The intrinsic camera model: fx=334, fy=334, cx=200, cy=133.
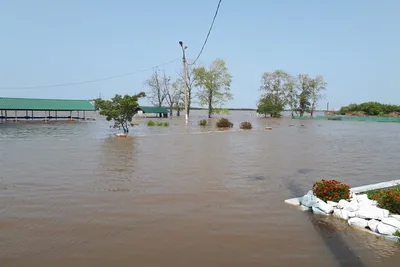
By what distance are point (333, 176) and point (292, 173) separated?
131cm

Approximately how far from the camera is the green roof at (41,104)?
45.5 metres

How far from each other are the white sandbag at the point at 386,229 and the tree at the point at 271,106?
7698 cm

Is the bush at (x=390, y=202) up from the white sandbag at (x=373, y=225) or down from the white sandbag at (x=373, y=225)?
up

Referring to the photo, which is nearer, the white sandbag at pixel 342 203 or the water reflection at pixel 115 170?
the white sandbag at pixel 342 203

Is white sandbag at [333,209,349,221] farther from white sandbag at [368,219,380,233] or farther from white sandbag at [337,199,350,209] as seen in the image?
white sandbag at [368,219,380,233]

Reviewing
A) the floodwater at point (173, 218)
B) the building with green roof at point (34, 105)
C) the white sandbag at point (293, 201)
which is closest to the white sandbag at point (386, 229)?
the floodwater at point (173, 218)

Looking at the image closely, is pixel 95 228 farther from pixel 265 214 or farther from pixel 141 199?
pixel 265 214

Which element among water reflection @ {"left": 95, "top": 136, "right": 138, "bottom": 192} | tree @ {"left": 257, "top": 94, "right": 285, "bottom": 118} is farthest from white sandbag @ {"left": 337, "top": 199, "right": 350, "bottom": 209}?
tree @ {"left": 257, "top": 94, "right": 285, "bottom": 118}

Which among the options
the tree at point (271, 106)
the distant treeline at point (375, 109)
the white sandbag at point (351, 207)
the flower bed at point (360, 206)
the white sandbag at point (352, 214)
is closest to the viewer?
the flower bed at point (360, 206)

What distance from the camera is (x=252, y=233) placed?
5.88 metres

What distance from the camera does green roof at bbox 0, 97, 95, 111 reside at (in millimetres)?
45469

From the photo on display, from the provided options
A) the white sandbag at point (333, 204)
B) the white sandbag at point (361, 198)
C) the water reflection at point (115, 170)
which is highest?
the white sandbag at point (361, 198)

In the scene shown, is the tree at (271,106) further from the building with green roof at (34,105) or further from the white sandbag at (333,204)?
the white sandbag at (333,204)

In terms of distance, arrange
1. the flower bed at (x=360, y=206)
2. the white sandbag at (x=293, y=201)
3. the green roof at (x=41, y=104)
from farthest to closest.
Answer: the green roof at (x=41, y=104) → the white sandbag at (x=293, y=201) → the flower bed at (x=360, y=206)
